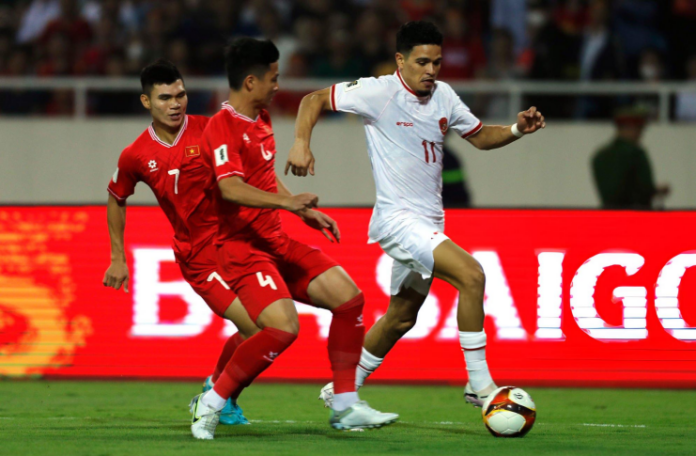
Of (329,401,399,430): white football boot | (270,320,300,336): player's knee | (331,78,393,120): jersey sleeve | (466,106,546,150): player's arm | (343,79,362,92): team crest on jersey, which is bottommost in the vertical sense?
(329,401,399,430): white football boot

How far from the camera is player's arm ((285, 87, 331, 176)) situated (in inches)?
217

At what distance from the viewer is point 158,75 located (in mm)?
6133

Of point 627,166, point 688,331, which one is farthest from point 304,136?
point 627,166

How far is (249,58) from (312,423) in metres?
2.25

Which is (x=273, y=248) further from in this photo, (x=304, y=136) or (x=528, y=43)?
(x=528, y=43)

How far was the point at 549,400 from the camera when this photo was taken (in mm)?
7512

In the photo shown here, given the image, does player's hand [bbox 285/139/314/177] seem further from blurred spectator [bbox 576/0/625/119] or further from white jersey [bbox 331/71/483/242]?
blurred spectator [bbox 576/0/625/119]

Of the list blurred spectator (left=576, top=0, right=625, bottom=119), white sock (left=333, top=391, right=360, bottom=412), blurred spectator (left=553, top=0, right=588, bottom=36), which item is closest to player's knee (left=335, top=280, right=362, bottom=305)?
white sock (left=333, top=391, right=360, bottom=412)

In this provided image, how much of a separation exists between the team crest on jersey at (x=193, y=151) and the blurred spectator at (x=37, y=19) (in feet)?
25.3

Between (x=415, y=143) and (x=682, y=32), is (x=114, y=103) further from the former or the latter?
(x=682, y=32)

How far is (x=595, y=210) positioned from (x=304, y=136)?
10.5 feet

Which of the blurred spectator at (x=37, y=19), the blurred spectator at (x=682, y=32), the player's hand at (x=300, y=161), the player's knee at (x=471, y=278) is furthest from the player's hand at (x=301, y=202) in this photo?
the blurred spectator at (x=37, y=19)

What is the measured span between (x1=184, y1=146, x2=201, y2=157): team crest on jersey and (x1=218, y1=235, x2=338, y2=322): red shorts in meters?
0.67

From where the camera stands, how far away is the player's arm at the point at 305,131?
5.52m
